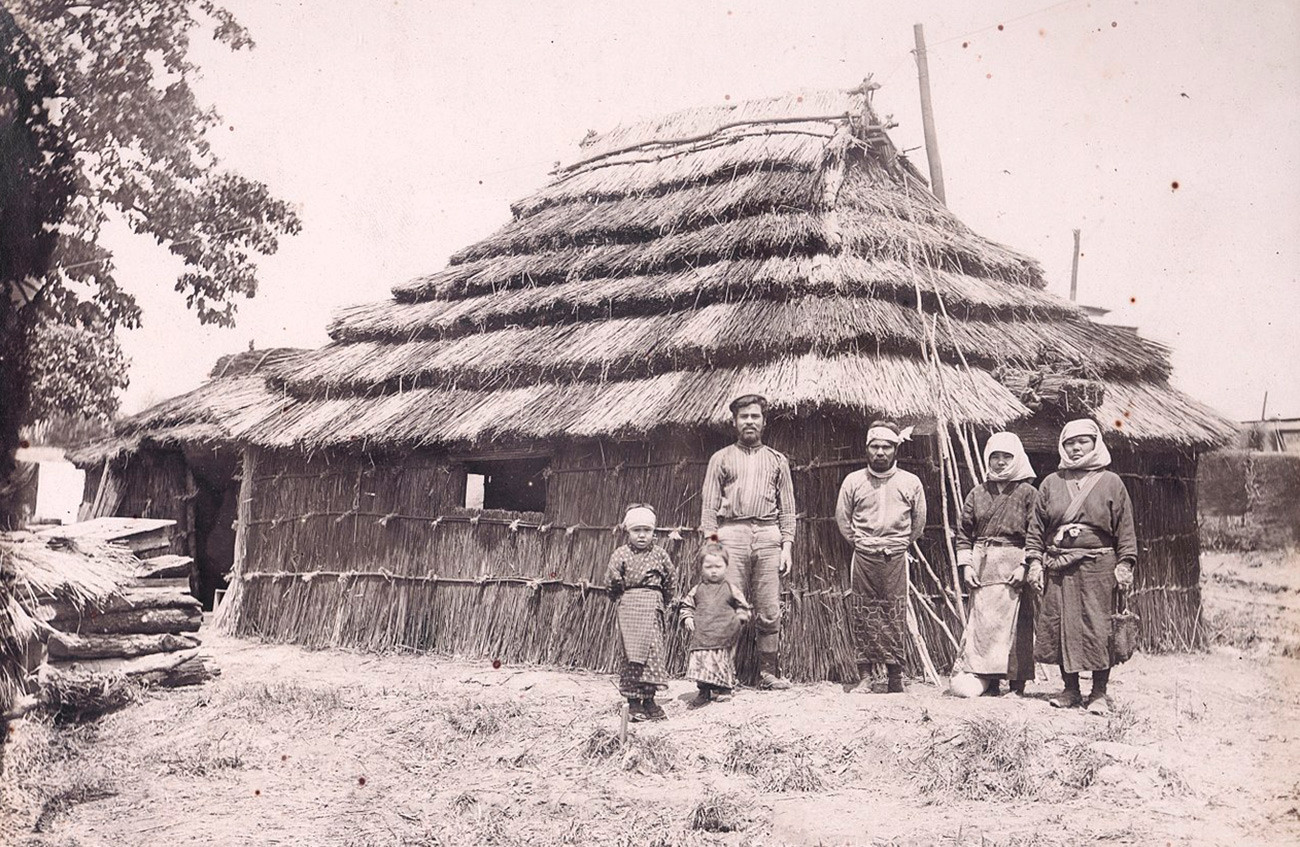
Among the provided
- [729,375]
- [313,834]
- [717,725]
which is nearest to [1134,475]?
[729,375]

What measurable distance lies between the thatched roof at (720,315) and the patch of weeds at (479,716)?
214 centimetres

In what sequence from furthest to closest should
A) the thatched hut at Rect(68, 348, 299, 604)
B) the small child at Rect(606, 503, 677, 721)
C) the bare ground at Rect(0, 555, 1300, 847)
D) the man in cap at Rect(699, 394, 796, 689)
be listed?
the thatched hut at Rect(68, 348, 299, 604), the man in cap at Rect(699, 394, 796, 689), the small child at Rect(606, 503, 677, 721), the bare ground at Rect(0, 555, 1300, 847)

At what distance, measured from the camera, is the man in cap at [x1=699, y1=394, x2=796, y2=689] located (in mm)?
6781

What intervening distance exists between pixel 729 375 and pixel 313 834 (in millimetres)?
4173

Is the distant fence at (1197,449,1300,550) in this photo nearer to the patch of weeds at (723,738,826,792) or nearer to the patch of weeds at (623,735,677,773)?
the patch of weeds at (723,738,826,792)

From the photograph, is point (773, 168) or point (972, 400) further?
point (773, 168)

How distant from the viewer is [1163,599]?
360 inches

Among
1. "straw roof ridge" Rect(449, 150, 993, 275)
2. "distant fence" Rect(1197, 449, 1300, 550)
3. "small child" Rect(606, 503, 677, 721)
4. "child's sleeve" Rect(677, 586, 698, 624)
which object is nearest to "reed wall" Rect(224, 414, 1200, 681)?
"child's sleeve" Rect(677, 586, 698, 624)

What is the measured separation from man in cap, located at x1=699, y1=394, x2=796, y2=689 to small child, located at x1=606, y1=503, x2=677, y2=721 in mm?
444

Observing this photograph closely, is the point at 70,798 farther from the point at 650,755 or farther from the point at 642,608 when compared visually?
the point at 642,608

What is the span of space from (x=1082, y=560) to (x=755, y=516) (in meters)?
1.89

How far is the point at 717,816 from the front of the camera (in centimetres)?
465

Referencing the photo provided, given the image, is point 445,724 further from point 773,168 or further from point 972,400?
point 773,168

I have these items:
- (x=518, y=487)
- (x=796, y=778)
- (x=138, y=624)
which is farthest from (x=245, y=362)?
(x=796, y=778)
